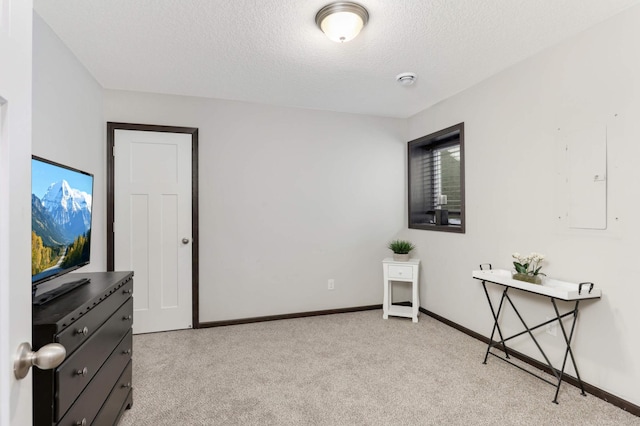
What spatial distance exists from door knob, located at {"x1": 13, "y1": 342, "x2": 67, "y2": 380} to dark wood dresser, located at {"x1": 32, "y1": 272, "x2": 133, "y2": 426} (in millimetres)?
653

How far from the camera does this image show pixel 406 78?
Answer: 10.2ft

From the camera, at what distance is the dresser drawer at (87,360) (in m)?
1.26

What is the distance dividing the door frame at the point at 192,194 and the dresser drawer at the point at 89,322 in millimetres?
1623

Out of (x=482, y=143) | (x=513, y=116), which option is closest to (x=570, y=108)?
(x=513, y=116)

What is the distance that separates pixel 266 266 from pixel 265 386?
162cm

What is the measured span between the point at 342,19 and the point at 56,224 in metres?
1.92

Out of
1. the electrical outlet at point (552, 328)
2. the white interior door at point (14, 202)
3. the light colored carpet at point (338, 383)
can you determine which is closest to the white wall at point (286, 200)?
the light colored carpet at point (338, 383)

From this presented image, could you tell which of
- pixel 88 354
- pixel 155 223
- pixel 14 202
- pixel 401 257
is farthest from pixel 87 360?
pixel 401 257

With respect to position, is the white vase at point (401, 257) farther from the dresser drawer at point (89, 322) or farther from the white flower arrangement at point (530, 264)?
the dresser drawer at point (89, 322)

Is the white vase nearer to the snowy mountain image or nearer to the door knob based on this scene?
the snowy mountain image

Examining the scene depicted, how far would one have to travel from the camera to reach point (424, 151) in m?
4.35

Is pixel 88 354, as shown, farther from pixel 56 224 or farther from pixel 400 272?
pixel 400 272

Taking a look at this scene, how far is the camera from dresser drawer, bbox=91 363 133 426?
5.48 feet

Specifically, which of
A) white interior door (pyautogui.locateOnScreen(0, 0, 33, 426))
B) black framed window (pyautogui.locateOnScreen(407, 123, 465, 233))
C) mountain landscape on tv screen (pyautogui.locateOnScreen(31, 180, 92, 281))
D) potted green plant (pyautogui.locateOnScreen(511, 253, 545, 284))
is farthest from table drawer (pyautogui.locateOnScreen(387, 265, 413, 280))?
white interior door (pyautogui.locateOnScreen(0, 0, 33, 426))
